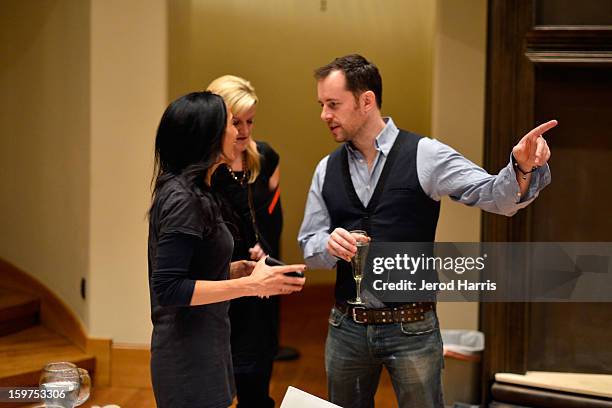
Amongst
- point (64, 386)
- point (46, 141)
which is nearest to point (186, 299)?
point (64, 386)

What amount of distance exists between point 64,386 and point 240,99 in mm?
1334

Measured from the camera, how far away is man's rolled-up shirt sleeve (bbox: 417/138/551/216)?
218 cm

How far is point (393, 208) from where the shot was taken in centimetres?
240

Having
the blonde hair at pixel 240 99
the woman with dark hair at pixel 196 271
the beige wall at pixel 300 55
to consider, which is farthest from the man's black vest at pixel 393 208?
the beige wall at pixel 300 55

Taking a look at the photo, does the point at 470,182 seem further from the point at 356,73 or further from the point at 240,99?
the point at 240,99

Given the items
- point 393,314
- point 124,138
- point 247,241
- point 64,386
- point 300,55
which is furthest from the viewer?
point 300,55

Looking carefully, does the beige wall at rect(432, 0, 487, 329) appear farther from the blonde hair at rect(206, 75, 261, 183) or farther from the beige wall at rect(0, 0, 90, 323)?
the beige wall at rect(0, 0, 90, 323)

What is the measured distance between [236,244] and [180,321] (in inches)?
34.0

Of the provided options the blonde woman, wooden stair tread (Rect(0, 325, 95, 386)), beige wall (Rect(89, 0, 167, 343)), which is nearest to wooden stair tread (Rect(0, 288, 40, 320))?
wooden stair tread (Rect(0, 325, 95, 386))

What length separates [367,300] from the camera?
7.88 ft

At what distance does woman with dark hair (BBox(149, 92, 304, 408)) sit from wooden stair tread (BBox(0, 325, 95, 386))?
2320mm

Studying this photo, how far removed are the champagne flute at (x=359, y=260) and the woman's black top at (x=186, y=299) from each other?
1.14 ft

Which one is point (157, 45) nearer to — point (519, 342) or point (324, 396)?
point (324, 396)
